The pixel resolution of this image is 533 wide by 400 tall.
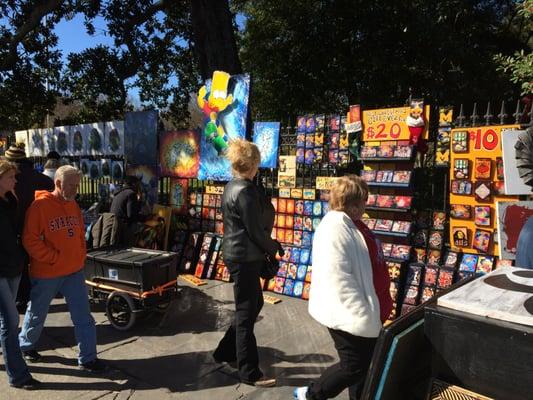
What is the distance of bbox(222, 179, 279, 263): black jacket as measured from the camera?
3.37 m

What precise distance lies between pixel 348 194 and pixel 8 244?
2679 mm

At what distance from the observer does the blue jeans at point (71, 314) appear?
12.1 ft

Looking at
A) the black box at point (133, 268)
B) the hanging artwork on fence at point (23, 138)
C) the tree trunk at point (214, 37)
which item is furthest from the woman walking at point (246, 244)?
the hanging artwork on fence at point (23, 138)

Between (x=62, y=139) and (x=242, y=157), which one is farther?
(x=62, y=139)

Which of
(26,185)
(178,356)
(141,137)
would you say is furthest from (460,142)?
(141,137)

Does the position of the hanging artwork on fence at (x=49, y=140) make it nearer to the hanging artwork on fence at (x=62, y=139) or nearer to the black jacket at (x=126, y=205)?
the hanging artwork on fence at (x=62, y=139)

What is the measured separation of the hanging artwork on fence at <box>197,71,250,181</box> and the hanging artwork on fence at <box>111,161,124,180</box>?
7.52 feet

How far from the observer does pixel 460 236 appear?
4.80 meters

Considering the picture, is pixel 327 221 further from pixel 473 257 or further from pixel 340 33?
pixel 340 33

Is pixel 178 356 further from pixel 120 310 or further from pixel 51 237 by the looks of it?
pixel 51 237

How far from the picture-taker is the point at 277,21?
47.2 feet

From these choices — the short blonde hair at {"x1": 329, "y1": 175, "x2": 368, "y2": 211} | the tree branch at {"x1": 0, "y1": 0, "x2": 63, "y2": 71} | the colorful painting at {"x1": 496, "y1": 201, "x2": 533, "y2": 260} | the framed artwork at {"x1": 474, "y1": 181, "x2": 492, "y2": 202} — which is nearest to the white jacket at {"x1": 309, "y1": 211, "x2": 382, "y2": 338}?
the short blonde hair at {"x1": 329, "y1": 175, "x2": 368, "y2": 211}

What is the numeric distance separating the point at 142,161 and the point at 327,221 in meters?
6.00

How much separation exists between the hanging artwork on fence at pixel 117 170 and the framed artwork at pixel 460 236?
20.5 ft
